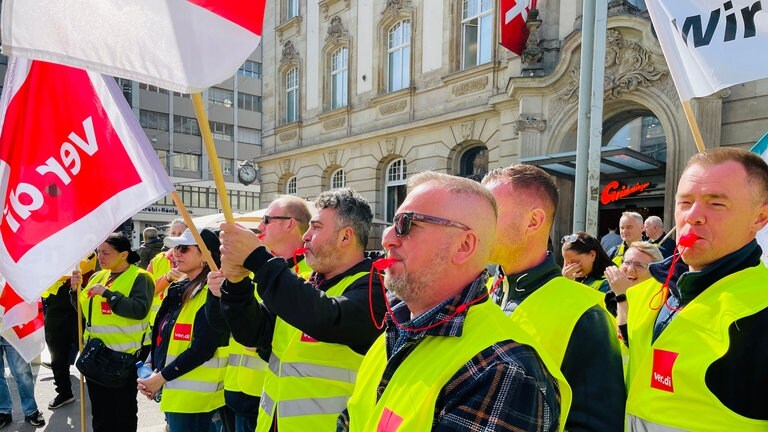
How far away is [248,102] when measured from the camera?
4944 centimetres

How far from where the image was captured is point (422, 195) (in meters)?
1.58

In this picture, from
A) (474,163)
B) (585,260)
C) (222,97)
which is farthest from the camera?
(222,97)

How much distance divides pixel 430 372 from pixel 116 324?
391 centimetres

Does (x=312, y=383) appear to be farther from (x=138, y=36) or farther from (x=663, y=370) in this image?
(x=138, y=36)

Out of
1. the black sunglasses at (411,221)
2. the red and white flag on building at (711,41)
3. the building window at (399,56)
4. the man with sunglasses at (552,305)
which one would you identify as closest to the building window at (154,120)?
the building window at (399,56)

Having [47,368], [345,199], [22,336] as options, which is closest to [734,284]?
[345,199]

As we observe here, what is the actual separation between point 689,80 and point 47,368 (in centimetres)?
869

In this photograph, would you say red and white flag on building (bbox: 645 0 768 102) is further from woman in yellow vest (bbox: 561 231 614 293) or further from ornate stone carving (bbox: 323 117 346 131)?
ornate stone carving (bbox: 323 117 346 131)

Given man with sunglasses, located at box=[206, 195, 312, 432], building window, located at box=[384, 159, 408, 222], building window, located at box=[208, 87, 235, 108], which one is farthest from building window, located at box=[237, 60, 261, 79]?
man with sunglasses, located at box=[206, 195, 312, 432]

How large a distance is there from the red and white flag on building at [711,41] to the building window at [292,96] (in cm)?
1865

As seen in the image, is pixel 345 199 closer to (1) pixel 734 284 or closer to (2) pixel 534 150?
(1) pixel 734 284

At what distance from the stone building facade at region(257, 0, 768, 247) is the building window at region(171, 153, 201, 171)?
2480 centimetres

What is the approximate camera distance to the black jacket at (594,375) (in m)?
1.63

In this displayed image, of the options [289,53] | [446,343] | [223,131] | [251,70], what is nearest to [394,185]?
[289,53]
